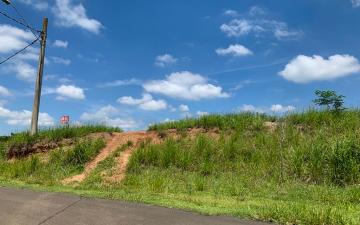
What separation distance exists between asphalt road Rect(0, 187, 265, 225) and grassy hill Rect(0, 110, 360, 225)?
2.46 ft

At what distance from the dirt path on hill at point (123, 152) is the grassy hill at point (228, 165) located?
257 millimetres

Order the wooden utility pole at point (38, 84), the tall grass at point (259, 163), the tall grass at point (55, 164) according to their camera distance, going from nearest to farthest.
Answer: the tall grass at point (259, 163) → the tall grass at point (55, 164) → the wooden utility pole at point (38, 84)

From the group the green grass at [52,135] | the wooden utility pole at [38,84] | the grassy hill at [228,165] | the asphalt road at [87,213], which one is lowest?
the asphalt road at [87,213]

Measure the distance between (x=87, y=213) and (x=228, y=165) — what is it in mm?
8284

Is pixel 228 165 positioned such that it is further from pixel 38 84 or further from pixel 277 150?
pixel 38 84

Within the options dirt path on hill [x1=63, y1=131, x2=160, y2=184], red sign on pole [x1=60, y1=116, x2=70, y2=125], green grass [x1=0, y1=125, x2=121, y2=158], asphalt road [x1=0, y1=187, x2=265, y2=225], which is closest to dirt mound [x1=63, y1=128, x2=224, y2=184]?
dirt path on hill [x1=63, y1=131, x2=160, y2=184]

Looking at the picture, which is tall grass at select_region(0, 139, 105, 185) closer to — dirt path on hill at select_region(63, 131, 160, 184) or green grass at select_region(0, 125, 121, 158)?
dirt path on hill at select_region(63, 131, 160, 184)

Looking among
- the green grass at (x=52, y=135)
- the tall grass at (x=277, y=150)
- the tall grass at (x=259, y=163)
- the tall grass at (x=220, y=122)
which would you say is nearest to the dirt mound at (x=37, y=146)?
the green grass at (x=52, y=135)

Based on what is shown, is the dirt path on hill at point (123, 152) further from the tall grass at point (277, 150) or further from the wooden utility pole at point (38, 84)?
the wooden utility pole at point (38, 84)

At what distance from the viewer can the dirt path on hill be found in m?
16.5

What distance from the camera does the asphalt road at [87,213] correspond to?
794cm

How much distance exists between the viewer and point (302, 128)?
1795 centimetres

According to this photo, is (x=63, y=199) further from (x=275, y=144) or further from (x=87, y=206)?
(x=275, y=144)

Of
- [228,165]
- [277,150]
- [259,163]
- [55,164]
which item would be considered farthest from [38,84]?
[277,150]
